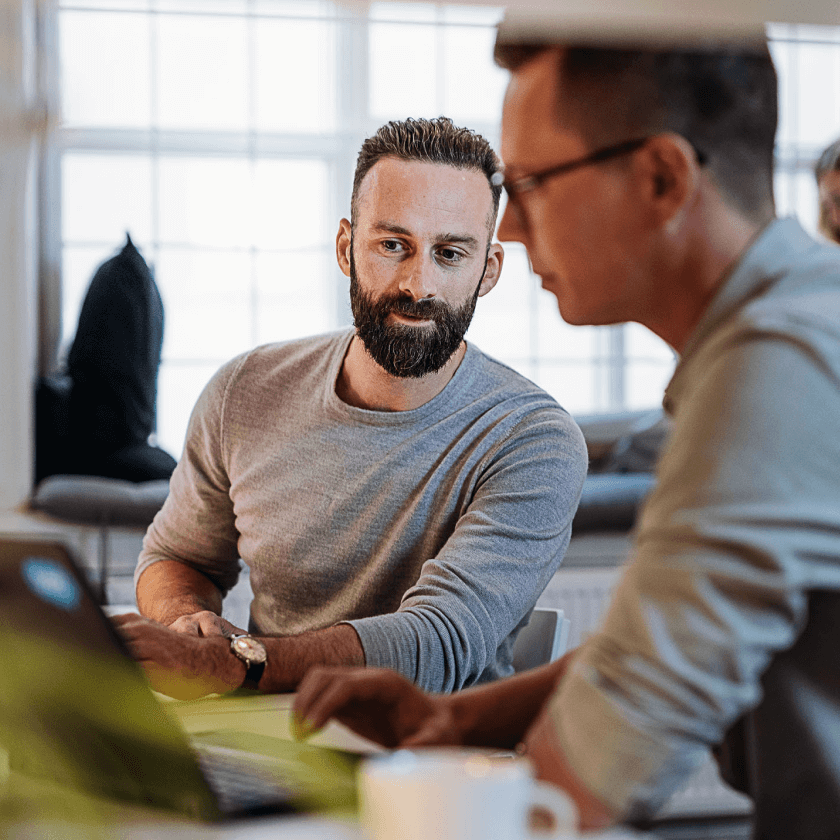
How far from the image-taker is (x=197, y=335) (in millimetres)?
3340

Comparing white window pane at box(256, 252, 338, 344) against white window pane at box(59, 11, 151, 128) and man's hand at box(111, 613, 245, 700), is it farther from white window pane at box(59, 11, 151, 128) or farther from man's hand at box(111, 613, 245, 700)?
man's hand at box(111, 613, 245, 700)

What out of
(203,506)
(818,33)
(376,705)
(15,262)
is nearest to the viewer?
(376,705)

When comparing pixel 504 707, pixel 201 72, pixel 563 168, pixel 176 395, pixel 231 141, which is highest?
pixel 201 72

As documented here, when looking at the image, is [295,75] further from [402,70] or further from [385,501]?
[385,501]

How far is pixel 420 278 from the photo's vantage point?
1.53 m

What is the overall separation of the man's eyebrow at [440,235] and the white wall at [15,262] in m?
1.85

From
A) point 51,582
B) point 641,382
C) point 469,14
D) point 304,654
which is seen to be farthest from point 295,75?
point 51,582

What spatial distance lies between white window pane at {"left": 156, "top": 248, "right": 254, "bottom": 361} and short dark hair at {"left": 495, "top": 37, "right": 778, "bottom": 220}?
2640mm

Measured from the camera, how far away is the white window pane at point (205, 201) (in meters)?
3.33

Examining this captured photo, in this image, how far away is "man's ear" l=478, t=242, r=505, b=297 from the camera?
64.3 inches

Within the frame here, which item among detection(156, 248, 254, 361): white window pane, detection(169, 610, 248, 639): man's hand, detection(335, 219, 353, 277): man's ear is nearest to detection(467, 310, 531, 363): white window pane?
detection(156, 248, 254, 361): white window pane

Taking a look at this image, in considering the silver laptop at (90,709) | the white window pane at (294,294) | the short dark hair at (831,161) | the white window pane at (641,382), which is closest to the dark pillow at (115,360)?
the white window pane at (294,294)

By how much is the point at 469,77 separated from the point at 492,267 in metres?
2.08

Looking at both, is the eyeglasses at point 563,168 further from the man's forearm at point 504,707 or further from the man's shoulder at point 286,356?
the man's shoulder at point 286,356
